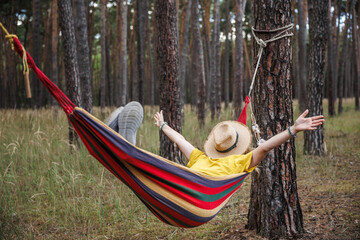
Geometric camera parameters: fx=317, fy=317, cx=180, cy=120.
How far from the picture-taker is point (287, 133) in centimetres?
210

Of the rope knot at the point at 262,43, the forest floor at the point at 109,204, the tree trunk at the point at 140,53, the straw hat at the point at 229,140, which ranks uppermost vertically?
the tree trunk at the point at 140,53

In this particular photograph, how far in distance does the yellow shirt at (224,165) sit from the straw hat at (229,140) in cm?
10

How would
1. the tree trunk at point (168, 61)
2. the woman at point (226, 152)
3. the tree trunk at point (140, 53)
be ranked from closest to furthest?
the woman at point (226, 152) < the tree trunk at point (168, 61) < the tree trunk at point (140, 53)

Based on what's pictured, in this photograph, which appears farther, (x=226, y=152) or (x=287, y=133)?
(x=226, y=152)

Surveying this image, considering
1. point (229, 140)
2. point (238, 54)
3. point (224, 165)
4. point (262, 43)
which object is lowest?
point (224, 165)

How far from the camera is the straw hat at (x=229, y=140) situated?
260cm

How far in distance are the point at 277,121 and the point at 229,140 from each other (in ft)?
1.51

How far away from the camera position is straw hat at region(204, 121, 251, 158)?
260 centimetres

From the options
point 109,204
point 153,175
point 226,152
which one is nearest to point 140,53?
point 109,204

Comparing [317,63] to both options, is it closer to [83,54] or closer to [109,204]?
[109,204]

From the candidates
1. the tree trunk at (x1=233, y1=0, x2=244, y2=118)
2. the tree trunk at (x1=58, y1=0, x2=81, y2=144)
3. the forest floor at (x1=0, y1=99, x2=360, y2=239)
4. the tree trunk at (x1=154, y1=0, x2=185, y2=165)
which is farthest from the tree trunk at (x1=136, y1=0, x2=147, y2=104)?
the tree trunk at (x1=154, y1=0, x2=185, y2=165)

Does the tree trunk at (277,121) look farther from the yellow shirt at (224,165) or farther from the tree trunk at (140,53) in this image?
the tree trunk at (140,53)

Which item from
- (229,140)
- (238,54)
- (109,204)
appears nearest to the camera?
(229,140)

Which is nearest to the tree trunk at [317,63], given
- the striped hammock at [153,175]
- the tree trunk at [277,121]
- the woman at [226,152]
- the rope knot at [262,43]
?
the tree trunk at [277,121]
